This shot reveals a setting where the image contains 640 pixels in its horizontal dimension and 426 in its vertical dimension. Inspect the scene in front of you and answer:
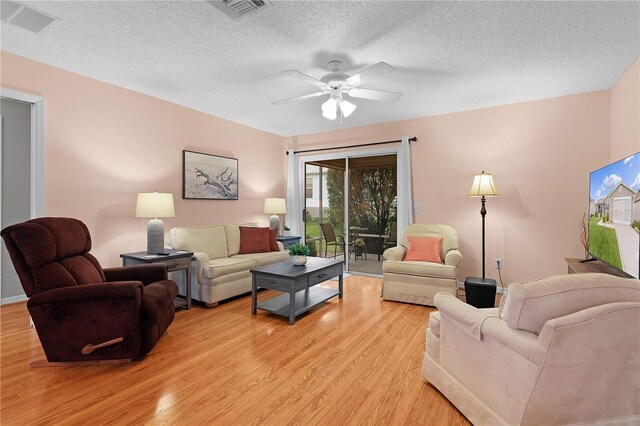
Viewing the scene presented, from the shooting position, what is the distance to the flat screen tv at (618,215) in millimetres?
2029

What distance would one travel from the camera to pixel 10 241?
2131 mm

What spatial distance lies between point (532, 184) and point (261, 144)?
424 cm

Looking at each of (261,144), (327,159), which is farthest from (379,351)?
(261,144)

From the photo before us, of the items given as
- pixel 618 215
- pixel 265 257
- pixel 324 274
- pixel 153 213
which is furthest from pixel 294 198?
pixel 618 215

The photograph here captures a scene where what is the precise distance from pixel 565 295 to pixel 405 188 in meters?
3.63

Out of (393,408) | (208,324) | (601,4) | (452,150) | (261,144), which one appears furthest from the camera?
(261,144)

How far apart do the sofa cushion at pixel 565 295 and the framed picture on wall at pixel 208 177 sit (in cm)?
423

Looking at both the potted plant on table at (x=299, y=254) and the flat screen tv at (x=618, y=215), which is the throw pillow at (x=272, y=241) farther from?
the flat screen tv at (x=618, y=215)

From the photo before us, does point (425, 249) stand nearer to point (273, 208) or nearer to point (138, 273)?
point (273, 208)

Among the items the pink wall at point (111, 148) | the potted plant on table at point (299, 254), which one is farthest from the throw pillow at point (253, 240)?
→ the potted plant on table at point (299, 254)

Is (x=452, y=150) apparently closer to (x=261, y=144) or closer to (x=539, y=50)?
(x=539, y=50)

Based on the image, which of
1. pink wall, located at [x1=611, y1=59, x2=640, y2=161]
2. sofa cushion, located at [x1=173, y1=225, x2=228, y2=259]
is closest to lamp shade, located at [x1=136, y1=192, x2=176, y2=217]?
sofa cushion, located at [x1=173, y1=225, x2=228, y2=259]

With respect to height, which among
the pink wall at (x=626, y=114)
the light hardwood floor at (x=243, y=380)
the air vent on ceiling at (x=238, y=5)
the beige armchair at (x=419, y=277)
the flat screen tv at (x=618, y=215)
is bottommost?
the light hardwood floor at (x=243, y=380)

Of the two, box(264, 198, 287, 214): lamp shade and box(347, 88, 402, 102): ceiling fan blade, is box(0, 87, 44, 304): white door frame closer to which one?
box(264, 198, 287, 214): lamp shade
